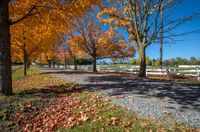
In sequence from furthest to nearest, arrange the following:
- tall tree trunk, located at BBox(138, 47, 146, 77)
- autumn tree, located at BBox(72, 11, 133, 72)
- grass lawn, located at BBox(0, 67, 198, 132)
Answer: autumn tree, located at BBox(72, 11, 133, 72) → tall tree trunk, located at BBox(138, 47, 146, 77) → grass lawn, located at BBox(0, 67, 198, 132)

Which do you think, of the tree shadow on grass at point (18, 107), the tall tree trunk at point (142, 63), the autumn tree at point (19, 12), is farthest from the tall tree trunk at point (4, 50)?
the tall tree trunk at point (142, 63)

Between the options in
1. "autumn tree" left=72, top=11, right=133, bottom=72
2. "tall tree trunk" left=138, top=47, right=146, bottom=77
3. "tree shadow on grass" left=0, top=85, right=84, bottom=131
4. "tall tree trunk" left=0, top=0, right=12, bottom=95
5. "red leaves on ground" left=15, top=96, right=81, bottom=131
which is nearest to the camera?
"red leaves on ground" left=15, top=96, right=81, bottom=131

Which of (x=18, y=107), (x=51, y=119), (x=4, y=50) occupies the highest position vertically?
(x=4, y=50)

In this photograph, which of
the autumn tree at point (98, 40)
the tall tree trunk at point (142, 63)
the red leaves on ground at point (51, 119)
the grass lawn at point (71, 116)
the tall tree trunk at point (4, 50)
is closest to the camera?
the grass lawn at point (71, 116)

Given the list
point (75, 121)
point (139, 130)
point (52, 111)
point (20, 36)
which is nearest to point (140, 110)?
point (139, 130)

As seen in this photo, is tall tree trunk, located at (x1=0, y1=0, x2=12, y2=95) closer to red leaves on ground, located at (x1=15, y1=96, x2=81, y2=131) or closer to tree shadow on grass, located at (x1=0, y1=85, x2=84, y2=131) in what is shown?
tree shadow on grass, located at (x1=0, y1=85, x2=84, y2=131)

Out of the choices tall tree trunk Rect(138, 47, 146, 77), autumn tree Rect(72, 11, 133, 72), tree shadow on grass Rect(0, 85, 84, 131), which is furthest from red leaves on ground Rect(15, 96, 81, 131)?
autumn tree Rect(72, 11, 133, 72)

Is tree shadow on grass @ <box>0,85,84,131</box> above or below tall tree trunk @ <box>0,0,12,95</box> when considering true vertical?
below

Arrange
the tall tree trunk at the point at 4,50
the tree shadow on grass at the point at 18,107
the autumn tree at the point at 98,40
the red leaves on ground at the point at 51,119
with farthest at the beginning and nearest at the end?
the autumn tree at the point at 98,40 → the tall tree trunk at the point at 4,50 → the tree shadow on grass at the point at 18,107 → the red leaves on ground at the point at 51,119

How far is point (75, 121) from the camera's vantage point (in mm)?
5633

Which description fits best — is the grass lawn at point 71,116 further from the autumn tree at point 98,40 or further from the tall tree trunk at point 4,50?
the autumn tree at point 98,40

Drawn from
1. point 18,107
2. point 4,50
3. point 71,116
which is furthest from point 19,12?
point 71,116

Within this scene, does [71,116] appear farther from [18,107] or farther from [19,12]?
[19,12]

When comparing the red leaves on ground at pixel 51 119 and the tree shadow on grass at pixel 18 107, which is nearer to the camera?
the red leaves on ground at pixel 51 119
